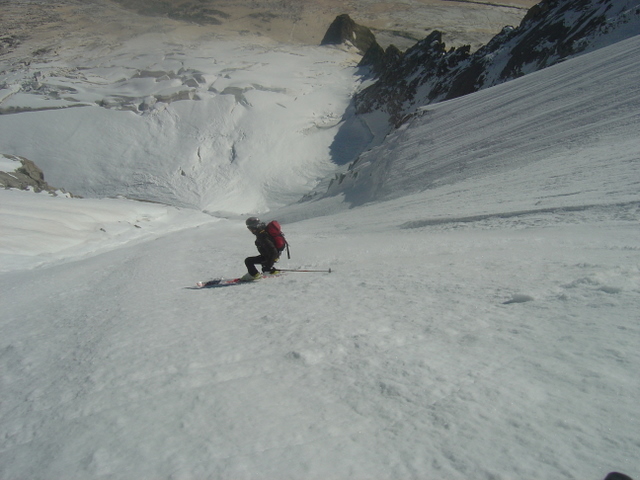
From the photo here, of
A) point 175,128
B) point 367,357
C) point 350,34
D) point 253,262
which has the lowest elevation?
point 367,357

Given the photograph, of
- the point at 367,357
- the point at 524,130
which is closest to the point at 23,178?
the point at 524,130

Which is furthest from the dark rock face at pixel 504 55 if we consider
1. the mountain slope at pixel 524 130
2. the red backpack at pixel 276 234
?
the red backpack at pixel 276 234

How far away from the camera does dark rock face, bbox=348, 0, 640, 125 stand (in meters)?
22.1

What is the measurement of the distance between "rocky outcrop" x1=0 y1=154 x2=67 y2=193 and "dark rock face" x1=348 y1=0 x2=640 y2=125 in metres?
26.9

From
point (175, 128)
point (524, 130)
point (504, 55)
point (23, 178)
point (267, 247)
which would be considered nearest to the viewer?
point (267, 247)

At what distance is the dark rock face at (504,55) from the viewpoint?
72.5 feet

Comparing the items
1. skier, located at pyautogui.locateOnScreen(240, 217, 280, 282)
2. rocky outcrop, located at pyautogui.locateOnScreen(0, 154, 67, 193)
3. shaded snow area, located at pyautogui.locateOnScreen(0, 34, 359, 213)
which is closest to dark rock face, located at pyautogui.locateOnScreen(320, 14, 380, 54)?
shaded snow area, located at pyautogui.locateOnScreen(0, 34, 359, 213)

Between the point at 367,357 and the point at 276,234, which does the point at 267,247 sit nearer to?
the point at 276,234

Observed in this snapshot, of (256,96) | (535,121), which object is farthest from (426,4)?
(535,121)

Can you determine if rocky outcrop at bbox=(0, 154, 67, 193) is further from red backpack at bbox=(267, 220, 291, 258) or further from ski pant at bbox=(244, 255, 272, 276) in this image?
red backpack at bbox=(267, 220, 291, 258)

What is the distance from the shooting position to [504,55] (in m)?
31.1

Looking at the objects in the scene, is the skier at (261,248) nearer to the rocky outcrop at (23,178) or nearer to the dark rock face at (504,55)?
the dark rock face at (504,55)

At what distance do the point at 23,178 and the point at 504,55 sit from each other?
130 feet

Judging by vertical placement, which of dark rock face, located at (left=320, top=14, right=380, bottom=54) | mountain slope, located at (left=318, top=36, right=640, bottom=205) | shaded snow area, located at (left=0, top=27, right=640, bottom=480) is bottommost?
mountain slope, located at (left=318, top=36, right=640, bottom=205)
